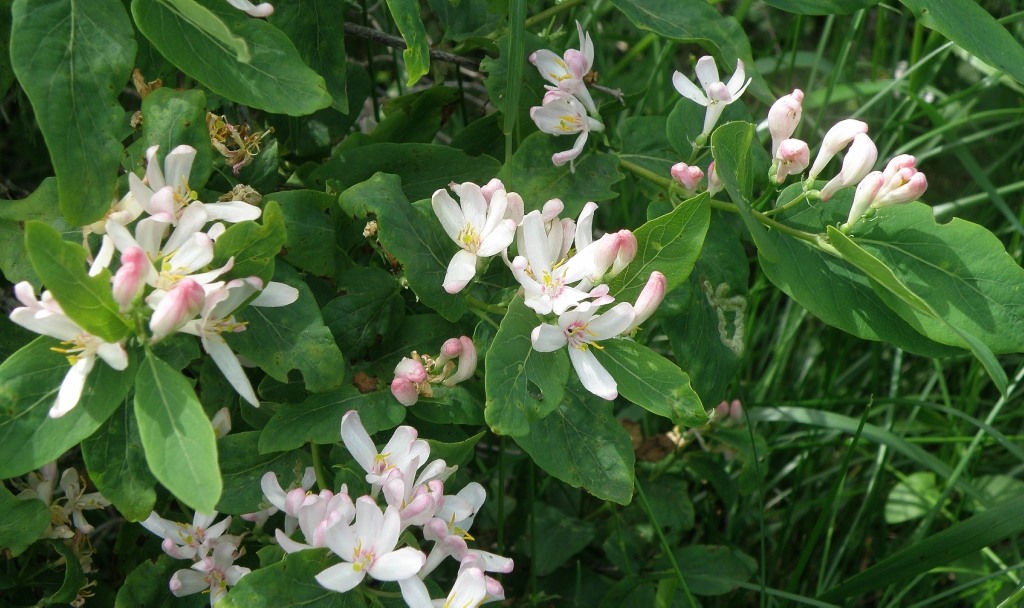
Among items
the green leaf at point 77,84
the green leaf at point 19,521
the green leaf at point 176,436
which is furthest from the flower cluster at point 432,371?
the green leaf at point 19,521

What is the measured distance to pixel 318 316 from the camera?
4.30 ft

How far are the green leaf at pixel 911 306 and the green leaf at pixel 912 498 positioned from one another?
1.07m

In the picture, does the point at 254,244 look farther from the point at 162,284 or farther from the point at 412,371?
the point at 412,371

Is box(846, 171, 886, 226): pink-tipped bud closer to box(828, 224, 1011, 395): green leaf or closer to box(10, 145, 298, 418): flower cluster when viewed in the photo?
box(828, 224, 1011, 395): green leaf

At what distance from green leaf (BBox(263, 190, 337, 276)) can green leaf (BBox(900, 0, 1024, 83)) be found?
2.91 ft

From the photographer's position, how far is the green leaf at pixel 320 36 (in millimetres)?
1522

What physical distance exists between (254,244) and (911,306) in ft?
2.88

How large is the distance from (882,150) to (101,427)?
225 centimetres

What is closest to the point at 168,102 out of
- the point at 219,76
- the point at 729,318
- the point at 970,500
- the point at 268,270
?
the point at 219,76

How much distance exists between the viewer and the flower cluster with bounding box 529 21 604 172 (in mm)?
1599

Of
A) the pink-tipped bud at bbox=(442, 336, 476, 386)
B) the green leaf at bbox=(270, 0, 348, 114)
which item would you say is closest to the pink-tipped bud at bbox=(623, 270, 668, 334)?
the pink-tipped bud at bbox=(442, 336, 476, 386)

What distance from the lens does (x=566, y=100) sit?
1.61 m

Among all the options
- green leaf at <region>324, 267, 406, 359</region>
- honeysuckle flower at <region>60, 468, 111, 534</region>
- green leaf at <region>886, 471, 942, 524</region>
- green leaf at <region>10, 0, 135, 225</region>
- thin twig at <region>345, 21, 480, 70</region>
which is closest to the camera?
green leaf at <region>10, 0, 135, 225</region>

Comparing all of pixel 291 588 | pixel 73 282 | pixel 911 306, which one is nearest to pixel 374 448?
pixel 291 588
